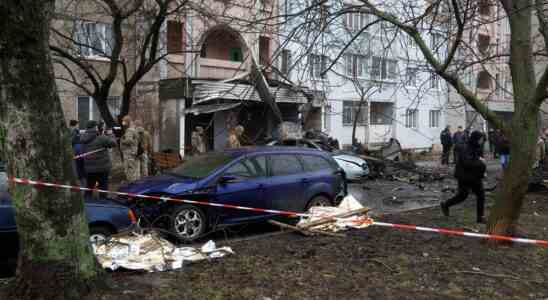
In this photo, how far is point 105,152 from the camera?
10.3m

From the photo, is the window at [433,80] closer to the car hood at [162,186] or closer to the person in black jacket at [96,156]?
the car hood at [162,186]

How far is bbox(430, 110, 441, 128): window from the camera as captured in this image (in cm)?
3569

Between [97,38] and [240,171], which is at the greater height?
[97,38]

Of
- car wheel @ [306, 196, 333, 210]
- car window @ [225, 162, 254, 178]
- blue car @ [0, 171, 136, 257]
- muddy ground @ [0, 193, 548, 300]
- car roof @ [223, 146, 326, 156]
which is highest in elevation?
car roof @ [223, 146, 326, 156]

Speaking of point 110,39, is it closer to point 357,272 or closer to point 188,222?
point 188,222

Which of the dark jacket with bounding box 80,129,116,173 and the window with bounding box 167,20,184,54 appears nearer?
the dark jacket with bounding box 80,129,116,173

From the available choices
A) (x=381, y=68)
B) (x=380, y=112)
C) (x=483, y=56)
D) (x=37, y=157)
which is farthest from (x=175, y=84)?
(x=380, y=112)

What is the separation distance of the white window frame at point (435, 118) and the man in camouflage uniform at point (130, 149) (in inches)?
1085

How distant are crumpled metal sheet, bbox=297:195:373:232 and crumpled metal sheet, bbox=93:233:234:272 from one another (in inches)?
73.8

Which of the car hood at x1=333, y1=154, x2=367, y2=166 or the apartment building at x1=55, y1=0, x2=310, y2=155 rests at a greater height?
the apartment building at x1=55, y1=0, x2=310, y2=155

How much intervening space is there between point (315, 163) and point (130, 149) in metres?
4.76

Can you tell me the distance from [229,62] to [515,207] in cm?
1774

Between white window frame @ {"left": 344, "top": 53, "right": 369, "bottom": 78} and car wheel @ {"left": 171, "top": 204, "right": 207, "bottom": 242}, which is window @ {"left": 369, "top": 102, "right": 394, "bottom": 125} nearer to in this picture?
white window frame @ {"left": 344, "top": 53, "right": 369, "bottom": 78}

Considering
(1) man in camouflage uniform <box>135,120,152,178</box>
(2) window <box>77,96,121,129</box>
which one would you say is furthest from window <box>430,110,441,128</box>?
(1) man in camouflage uniform <box>135,120,152,178</box>
